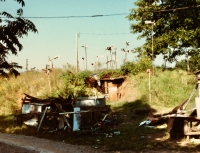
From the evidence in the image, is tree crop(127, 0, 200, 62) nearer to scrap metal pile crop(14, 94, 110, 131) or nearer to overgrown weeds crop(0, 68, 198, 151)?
overgrown weeds crop(0, 68, 198, 151)

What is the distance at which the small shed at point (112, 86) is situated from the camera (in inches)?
933

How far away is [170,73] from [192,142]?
589 inches

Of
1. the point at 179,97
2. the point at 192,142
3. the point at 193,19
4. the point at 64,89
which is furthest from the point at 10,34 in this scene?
the point at 193,19

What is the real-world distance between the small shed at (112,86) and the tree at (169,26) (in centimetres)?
447

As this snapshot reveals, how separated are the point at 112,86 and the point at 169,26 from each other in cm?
936

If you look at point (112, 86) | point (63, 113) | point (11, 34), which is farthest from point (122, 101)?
point (11, 34)

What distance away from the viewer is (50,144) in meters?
10.9

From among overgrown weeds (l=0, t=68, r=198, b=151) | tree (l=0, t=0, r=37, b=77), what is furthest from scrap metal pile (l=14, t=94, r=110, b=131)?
tree (l=0, t=0, r=37, b=77)

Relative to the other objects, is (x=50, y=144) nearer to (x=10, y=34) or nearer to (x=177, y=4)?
(x=10, y=34)

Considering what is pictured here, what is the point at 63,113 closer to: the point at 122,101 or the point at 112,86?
the point at 122,101

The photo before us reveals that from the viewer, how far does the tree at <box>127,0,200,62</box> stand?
25.4 m

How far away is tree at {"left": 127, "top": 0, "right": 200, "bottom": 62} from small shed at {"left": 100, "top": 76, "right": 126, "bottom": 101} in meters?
4.47

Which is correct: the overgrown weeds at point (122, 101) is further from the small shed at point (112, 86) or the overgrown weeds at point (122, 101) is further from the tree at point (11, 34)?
the tree at point (11, 34)

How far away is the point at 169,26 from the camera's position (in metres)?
26.7
